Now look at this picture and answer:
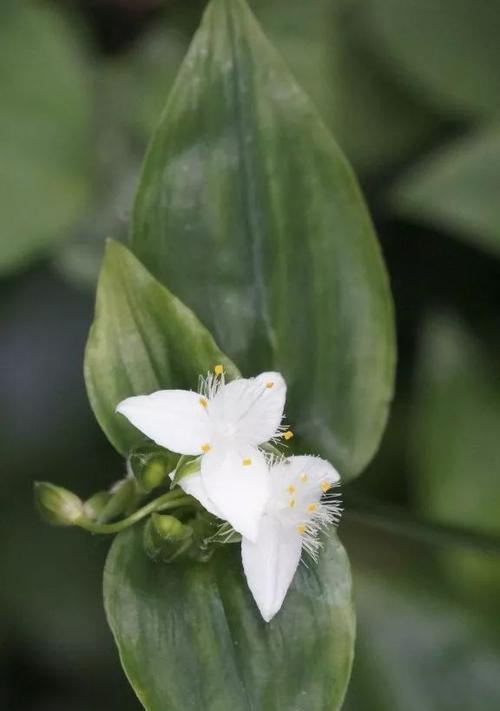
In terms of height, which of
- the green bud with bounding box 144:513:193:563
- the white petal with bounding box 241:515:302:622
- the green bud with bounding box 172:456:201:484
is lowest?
the white petal with bounding box 241:515:302:622

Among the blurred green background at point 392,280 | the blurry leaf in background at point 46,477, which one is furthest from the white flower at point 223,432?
the blurry leaf in background at point 46,477

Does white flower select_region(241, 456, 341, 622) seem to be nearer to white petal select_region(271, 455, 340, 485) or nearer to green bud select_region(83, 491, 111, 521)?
white petal select_region(271, 455, 340, 485)

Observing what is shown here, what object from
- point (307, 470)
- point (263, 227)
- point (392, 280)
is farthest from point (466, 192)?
point (307, 470)

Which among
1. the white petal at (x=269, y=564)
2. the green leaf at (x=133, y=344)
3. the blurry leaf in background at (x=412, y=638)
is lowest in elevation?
the blurry leaf in background at (x=412, y=638)

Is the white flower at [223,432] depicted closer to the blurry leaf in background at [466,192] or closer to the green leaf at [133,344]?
the green leaf at [133,344]

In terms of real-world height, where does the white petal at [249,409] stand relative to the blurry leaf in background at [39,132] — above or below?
below

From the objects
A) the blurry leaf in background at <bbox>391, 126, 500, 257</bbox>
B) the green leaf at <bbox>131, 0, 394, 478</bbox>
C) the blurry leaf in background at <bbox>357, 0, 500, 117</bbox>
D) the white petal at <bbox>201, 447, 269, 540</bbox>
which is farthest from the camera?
the blurry leaf in background at <bbox>357, 0, 500, 117</bbox>

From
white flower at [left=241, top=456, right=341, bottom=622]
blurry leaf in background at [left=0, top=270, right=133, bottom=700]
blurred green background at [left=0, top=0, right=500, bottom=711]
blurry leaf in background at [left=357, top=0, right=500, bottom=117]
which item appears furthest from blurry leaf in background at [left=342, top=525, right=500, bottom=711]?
blurry leaf in background at [left=357, top=0, right=500, bottom=117]
